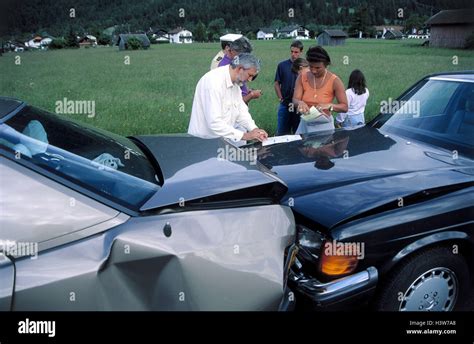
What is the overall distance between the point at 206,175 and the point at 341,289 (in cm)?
97

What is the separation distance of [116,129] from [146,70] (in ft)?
46.5

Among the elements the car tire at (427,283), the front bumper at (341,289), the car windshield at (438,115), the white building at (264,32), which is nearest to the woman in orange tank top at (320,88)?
the car windshield at (438,115)

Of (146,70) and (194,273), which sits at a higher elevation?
(146,70)

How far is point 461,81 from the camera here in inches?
146

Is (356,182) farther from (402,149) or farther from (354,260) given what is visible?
(402,149)

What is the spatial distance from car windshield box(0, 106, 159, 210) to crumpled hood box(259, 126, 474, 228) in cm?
A: 99

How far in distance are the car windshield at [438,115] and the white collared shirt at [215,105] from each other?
145 centimetres

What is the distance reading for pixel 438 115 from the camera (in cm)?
367

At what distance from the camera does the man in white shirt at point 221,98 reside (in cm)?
357

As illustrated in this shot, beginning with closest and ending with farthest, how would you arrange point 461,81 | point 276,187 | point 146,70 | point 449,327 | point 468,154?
point 276,187, point 449,327, point 468,154, point 461,81, point 146,70

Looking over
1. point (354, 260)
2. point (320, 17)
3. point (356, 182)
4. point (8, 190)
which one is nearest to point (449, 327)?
point (354, 260)

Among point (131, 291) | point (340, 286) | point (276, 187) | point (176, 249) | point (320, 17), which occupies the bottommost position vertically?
point (340, 286)

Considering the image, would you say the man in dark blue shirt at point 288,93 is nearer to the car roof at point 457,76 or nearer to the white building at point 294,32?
the car roof at point 457,76

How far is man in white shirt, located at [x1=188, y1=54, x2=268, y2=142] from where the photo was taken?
3566 mm
